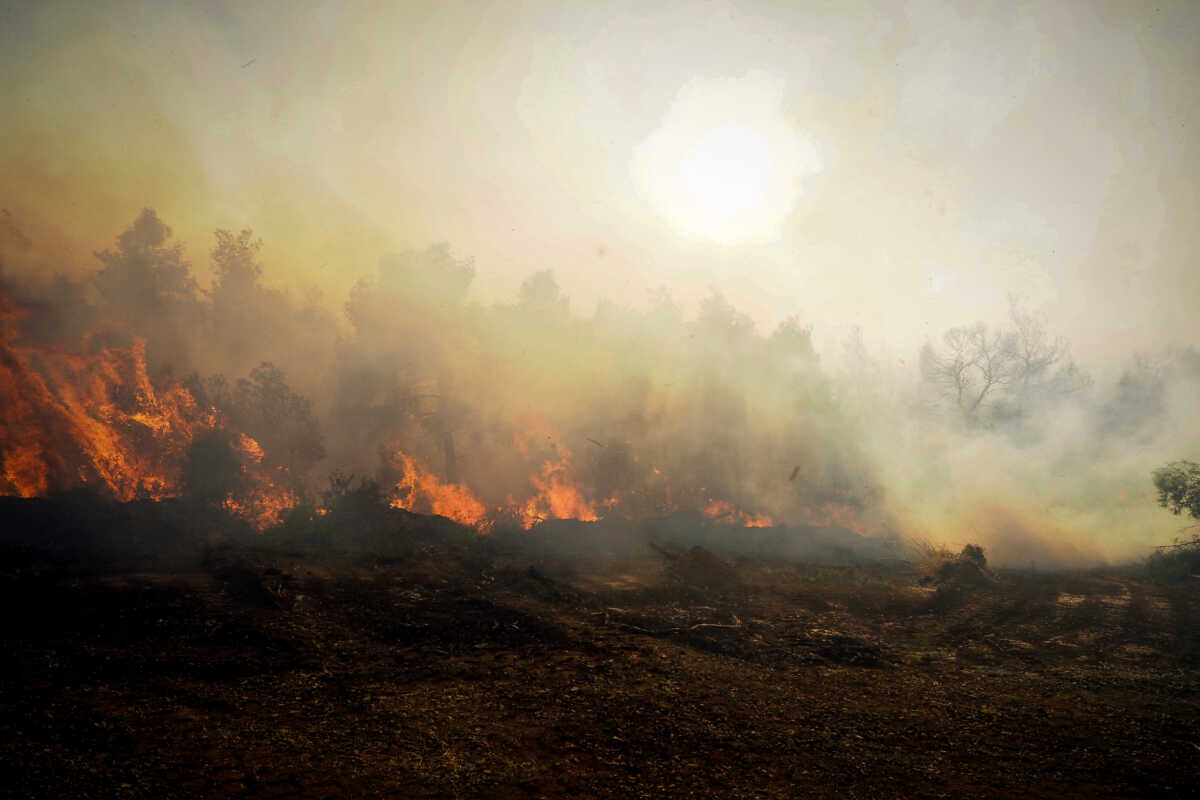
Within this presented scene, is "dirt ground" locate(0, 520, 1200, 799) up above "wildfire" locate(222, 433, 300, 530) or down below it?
below

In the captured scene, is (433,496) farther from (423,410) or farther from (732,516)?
(732,516)

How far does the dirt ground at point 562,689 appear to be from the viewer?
6.51 metres

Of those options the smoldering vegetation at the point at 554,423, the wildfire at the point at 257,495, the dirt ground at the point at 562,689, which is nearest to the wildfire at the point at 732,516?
the smoldering vegetation at the point at 554,423

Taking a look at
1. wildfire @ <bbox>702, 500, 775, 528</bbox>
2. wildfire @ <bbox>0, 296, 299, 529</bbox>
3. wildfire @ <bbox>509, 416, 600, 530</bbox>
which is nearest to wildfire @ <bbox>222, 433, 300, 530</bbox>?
wildfire @ <bbox>0, 296, 299, 529</bbox>

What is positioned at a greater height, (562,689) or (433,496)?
(433,496)

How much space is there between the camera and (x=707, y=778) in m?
6.70

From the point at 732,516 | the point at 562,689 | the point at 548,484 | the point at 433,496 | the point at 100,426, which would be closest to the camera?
the point at 562,689

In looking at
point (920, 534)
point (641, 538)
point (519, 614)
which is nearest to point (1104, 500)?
point (920, 534)

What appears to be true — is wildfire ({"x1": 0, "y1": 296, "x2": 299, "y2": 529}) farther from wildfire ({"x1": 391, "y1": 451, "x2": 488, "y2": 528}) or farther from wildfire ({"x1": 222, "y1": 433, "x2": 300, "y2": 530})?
wildfire ({"x1": 391, "y1": 451, "x2": 488, "y2": 528})

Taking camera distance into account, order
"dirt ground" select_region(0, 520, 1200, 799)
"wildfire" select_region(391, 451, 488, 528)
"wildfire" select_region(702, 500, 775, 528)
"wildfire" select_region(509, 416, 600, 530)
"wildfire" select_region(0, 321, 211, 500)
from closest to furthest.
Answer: "dirt ground" select_region(0, 520, 1200, 799) < "wildfire" select_region(0, 321, 211, 500) < "wildfire" select_region(391, 451, 488, 528) < "wildfire" select_region(509, 416, 600, 530) < "wildfire" select_region(702, 500, 775, 528)

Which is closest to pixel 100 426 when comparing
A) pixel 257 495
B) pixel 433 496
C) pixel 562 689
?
pixel 257 495

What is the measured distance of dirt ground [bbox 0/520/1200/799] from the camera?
21.4ft

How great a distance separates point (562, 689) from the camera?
9.36m

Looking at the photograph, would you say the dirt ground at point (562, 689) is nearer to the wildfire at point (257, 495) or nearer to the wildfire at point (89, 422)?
Answer: the wildfire at point (257, 495)
